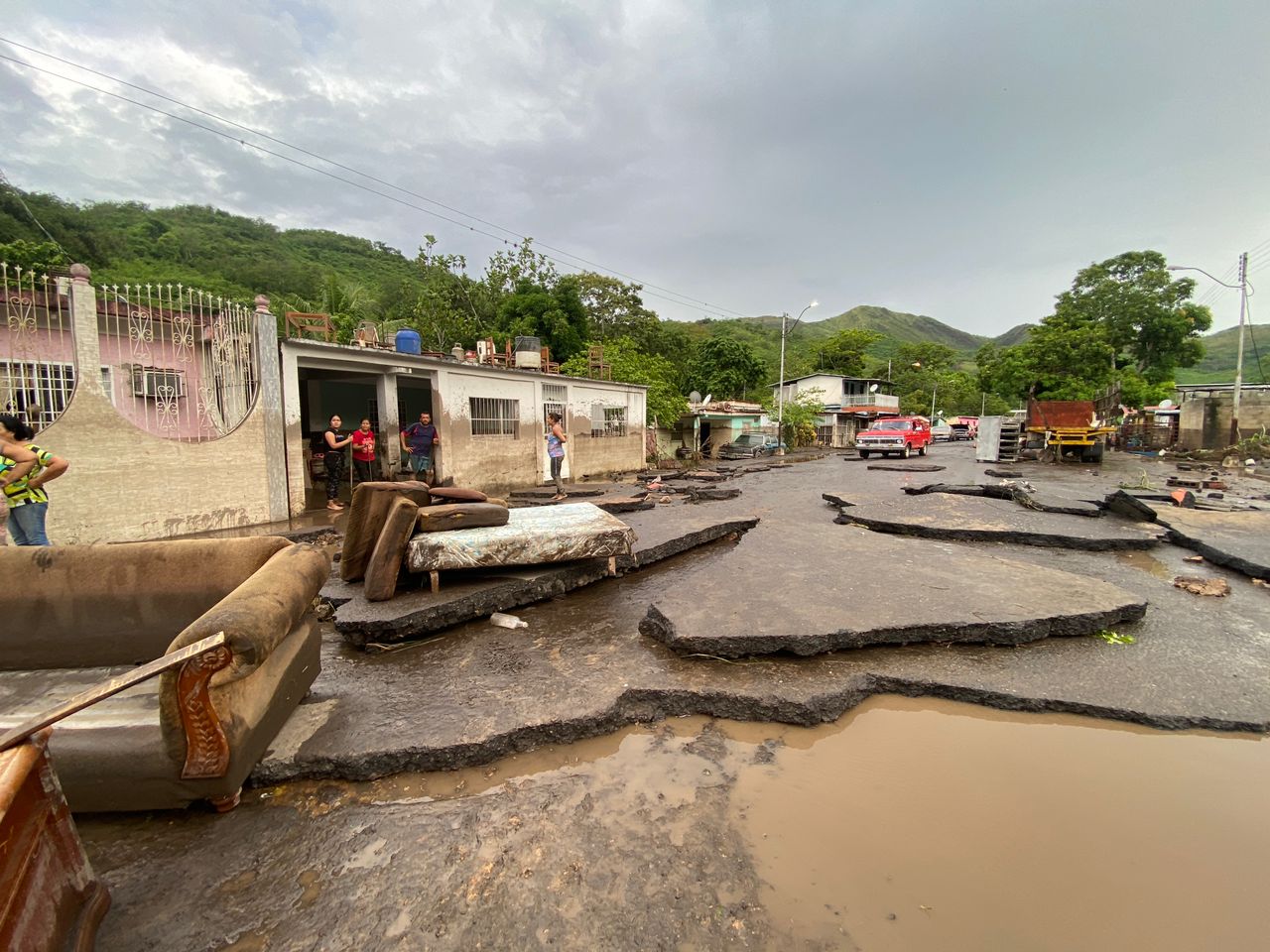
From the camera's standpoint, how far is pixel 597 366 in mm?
18344

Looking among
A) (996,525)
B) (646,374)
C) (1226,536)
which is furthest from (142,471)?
(646,374)

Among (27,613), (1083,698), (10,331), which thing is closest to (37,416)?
(10,331)

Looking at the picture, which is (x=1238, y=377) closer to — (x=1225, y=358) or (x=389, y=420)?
(x=389, y=420)

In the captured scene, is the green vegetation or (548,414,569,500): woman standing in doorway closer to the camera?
(548,414,569,500): woman standing in doorway

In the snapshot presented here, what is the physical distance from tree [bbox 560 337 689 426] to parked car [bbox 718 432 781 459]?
4564 mm

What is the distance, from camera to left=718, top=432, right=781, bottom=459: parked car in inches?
1050

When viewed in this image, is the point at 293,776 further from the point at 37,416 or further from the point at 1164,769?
the point at 37,416

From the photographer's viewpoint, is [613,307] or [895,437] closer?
[895,437]

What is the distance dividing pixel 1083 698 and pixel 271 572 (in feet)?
14.2

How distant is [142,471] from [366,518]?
5.56m

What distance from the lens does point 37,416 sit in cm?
634

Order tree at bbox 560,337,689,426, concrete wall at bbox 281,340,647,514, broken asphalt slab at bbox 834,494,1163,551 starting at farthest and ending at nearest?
tree at bbox 560,337,689,426
concrete wall at bbox 281,340,647,514
broken asphalt slab at bbox 834,494,1163,551

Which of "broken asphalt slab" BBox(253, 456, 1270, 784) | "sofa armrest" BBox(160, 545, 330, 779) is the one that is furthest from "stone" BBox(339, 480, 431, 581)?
"sofa armrest" BBox(160, 545, 330, 779)

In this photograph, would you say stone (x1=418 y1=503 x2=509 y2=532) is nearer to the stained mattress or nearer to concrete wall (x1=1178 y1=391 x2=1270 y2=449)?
the stained mattress
